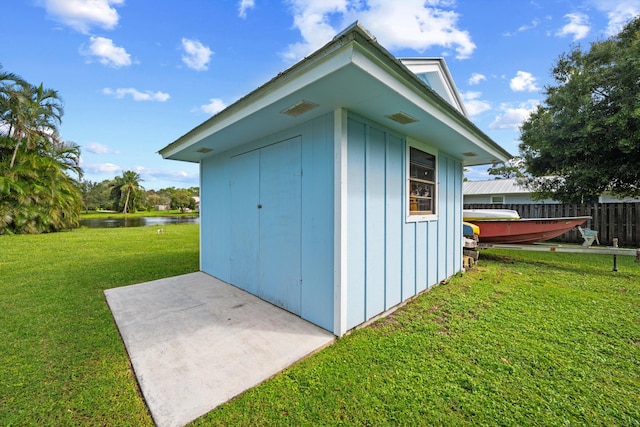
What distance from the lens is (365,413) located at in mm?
1703

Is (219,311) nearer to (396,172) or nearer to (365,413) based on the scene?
(365,413)

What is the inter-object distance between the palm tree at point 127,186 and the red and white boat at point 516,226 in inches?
2289

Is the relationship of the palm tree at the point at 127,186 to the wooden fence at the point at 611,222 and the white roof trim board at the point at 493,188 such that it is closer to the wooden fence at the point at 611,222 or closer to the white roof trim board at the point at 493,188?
the white roof trim board at the point at 493,188

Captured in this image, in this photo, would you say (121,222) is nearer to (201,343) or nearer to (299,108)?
(201,343)

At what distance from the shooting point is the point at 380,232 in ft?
10.5

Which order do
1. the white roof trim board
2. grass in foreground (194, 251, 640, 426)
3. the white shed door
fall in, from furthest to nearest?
the white roof trim board < the white shed door < grass in foreground (194, 251, 640, 426)

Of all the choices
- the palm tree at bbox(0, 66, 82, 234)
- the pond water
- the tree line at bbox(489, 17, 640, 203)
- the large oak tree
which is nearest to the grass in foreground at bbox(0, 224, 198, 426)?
the tree line at bbox(489, 17, 640, 203)

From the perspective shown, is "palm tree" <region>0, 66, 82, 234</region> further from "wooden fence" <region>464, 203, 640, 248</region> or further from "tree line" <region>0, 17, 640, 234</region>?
"wooden fence" <region>464, 203, 640, 248</region>

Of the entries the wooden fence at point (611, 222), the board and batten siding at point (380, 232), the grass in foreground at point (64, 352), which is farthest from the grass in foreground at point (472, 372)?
the wooden fence at point (611, 222)

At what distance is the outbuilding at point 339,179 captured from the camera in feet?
7.57

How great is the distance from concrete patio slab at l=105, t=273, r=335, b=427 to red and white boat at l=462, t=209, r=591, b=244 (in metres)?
6.02

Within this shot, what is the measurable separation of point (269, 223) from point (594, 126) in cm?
976

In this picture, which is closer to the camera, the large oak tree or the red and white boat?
the red and white boat

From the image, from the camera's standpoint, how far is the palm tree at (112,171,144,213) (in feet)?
161
